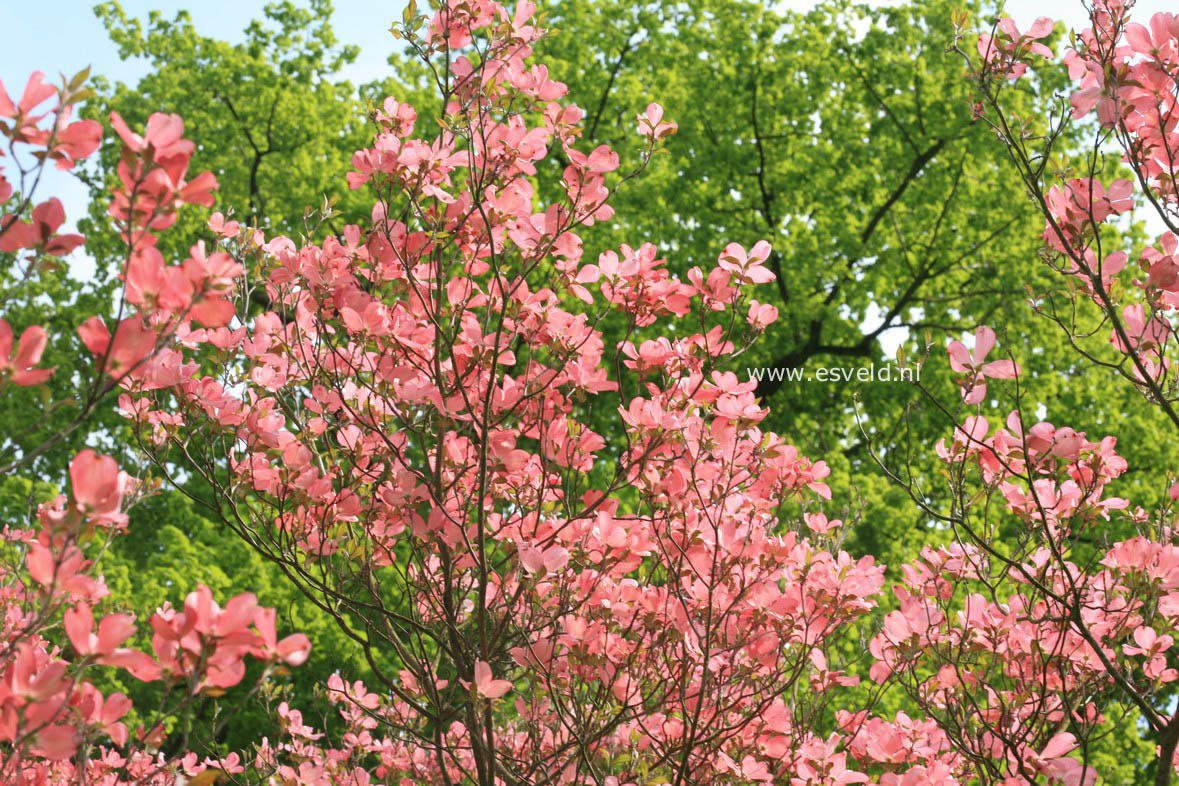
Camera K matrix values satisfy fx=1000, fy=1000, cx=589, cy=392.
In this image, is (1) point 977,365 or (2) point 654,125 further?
(2) point 654,125

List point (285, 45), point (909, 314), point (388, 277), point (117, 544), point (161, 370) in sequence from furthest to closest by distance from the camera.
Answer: point (285, 45) < point (909, 314) < point (117, 544) < point (388, 277) < point (161, 370)

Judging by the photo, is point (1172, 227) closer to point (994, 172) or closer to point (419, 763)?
point (419, 763)

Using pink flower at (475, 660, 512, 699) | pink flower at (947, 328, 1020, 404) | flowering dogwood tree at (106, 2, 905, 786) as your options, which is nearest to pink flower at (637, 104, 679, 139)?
flowering dogwood tree at (106, 2, 905, 786)

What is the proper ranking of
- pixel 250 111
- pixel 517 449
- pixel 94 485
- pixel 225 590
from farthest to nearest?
1. pixel 250 111
2. pixel 225 590
3. pixel 517 449
4. pixel 94 485

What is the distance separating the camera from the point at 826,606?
3078mm

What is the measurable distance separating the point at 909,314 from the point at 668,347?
31.7 feet

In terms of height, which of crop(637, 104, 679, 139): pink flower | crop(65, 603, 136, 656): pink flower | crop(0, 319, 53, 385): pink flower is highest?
crop(637, 104, 679, 139): pink flower

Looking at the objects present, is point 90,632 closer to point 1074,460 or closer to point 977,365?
point 977,365

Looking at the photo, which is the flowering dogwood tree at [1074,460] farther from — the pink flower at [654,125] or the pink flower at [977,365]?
the pink flower at [654,125]

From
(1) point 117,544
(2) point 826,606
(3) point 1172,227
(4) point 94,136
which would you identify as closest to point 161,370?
(4) point 94,136

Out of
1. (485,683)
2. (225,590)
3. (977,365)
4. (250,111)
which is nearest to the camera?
(485,683)

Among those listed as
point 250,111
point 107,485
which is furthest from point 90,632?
point 250,111

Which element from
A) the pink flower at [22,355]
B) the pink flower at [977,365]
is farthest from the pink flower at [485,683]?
the pink flower at [977,365]

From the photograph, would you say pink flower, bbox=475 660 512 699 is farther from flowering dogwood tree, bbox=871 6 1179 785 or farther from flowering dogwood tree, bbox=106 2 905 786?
flowering dogwood tree, bbox=871 6 1179 785
